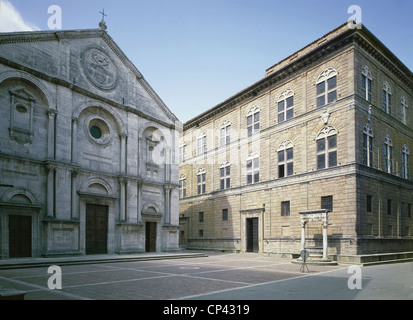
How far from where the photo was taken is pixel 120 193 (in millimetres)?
26406

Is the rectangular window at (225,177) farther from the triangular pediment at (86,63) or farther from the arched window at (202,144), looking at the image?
the triangular pediment at (86,63)

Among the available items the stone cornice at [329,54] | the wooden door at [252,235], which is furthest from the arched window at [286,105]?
the wooden door at [252,235]

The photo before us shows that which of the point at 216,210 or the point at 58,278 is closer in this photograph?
the point at 58,278

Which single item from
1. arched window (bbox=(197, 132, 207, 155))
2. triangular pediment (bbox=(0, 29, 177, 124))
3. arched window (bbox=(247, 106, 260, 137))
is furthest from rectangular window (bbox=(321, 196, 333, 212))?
arched window (bbox=(197, 132, 207, 155))

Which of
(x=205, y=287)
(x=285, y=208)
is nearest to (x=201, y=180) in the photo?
(x=285, y=208)

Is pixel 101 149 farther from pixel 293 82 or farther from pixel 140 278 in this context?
pixel 293 82

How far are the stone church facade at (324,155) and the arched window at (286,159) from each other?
0.08m

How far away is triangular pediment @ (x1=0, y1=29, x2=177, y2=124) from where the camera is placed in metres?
21.9

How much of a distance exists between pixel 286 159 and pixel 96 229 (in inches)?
609

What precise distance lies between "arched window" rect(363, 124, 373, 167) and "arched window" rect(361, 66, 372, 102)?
7.03ft

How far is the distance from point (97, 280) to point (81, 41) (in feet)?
62.0

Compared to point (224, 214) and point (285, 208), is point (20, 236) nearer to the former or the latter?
point (285, 208)
